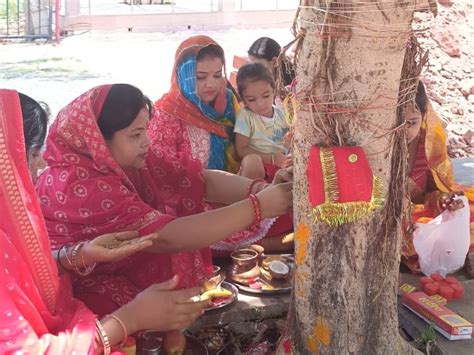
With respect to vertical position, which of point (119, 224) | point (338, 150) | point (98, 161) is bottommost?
point (119, 224)

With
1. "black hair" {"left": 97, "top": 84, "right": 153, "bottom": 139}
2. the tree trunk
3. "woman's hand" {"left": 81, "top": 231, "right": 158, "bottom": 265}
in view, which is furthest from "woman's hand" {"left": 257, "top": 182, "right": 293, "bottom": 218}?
"black hair" {"left": 97, "top": 84, "right": 153, "bottom": 139}

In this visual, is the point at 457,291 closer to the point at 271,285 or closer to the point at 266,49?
the point at 271,285

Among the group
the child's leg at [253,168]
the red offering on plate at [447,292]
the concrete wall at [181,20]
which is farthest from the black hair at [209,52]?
the concrete wall at [181,20]

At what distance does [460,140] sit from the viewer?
7082 millimetres

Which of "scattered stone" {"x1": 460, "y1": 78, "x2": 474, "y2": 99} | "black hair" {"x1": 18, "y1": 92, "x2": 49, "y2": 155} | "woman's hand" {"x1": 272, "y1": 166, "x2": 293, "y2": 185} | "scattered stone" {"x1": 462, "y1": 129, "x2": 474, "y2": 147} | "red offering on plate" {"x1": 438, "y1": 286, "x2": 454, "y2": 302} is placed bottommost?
"red offering on plate" {"x1": 438, "y1": 286, "x2": 454, "y2": 302}

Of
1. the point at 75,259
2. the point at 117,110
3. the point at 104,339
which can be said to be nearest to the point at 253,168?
the point at 117,110

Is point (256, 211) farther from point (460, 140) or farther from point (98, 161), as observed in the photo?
point (460, 140)

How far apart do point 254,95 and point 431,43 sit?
5475 millimetres

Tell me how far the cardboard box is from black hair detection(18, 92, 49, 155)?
190 centimetres

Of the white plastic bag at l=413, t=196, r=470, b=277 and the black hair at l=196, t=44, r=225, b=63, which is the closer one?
the white plastic bag at l=413, t=196, r=470, b=277

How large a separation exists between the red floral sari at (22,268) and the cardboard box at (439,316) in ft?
5.32

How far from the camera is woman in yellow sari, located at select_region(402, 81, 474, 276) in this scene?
345cm

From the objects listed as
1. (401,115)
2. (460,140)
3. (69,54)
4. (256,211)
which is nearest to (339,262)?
(256,211)

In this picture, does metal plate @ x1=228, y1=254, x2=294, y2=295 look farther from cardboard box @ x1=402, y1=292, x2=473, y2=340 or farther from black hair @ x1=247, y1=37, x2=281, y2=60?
black hair @ x1=247, y1=37, x2=281, y2=60
